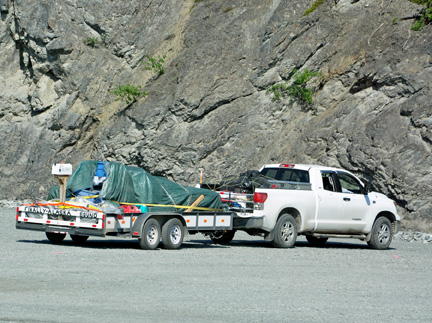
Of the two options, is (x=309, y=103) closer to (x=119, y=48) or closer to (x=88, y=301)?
(x=119, y=48)

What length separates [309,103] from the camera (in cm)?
3234

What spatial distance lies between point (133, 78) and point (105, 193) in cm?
2232

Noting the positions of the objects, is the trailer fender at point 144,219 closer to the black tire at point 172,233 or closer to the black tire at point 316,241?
the black tire at point 172,233

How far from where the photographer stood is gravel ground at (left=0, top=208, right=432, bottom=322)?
8.78 meters

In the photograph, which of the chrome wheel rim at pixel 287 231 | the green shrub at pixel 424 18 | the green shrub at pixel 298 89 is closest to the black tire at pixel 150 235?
the chrome wheel rim at pixel 287 231

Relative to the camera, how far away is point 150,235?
52.1ft

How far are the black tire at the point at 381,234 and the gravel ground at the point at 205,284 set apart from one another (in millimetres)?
1534

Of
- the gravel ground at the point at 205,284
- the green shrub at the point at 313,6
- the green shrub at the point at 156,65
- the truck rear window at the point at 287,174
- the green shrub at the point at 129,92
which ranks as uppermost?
the green shrub at the point at 313,6

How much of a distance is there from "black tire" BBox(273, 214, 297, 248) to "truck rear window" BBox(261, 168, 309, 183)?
4.25 feet

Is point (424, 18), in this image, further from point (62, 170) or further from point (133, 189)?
point (62, 170)

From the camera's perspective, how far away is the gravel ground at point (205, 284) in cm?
878

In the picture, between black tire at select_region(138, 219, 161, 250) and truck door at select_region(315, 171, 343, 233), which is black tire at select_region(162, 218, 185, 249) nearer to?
black tire at select_region(138, 219, 161, 250)

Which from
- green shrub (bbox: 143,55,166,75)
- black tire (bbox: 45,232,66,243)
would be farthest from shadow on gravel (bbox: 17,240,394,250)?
green shrub (bbox: 143,55,166,75)

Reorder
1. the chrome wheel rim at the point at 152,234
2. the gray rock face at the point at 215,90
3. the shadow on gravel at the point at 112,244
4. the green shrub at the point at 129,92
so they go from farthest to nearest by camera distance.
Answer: the green shrub at the point at 129,92, the gray rock face at the point at 215,90, the shadow on gravel at the point at 112,244, the chrome wheel rim at the point at 152,234
